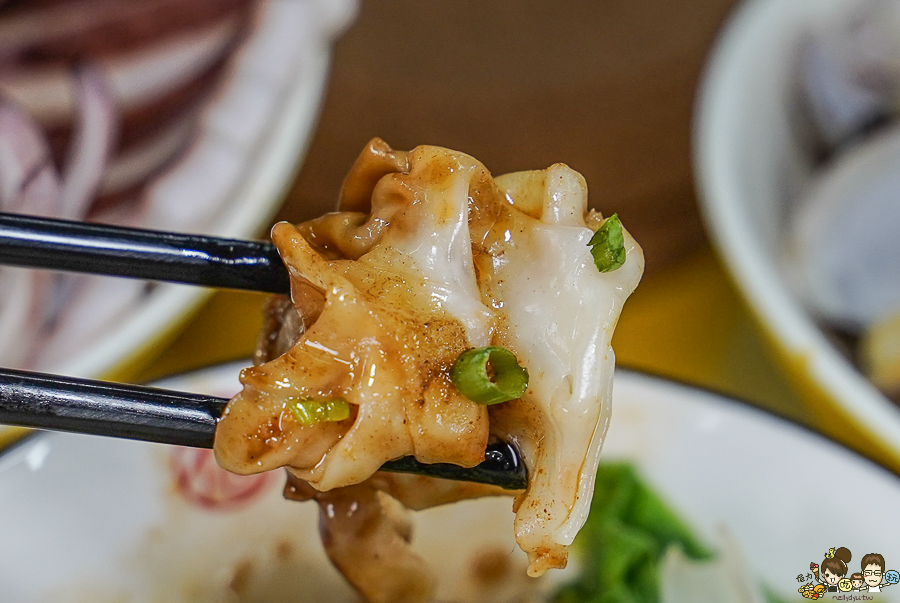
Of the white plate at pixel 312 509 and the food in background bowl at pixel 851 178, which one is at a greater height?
the food in background bowl at pixel 851 178

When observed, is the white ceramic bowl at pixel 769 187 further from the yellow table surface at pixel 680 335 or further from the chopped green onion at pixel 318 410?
the chopped green onion at pixel 318 410

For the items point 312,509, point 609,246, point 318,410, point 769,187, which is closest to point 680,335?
point 769,187

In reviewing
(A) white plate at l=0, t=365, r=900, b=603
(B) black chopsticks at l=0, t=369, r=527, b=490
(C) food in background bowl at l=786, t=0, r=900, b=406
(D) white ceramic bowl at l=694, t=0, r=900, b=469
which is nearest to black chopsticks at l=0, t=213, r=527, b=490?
(B) black chopsticks at l=0, t=369, r=527, b=490

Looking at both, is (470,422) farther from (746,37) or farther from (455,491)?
(746,37)

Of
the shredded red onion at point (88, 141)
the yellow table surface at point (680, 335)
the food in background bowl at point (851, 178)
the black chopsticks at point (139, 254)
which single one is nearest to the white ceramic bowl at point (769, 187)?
the food in background bowl at point (851, 178)

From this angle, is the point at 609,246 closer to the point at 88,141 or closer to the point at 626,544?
the point at 626,544
